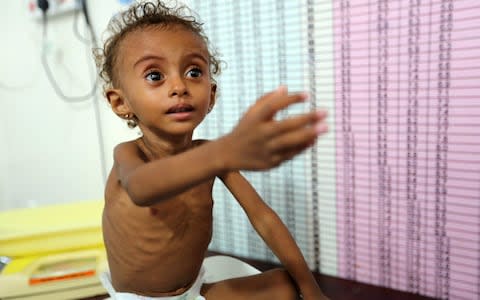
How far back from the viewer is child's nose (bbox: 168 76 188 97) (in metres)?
0.48

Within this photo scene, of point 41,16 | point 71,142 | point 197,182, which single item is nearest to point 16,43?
point 41,16

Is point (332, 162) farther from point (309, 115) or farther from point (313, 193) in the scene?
point (309, 115)

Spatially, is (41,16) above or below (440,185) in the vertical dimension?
above

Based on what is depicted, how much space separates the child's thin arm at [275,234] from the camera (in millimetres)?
599

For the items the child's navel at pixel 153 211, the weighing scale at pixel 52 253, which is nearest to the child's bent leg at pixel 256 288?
the child's navel at pixel 153 211

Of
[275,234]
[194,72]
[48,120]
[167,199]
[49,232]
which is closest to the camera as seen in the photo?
[167,199]

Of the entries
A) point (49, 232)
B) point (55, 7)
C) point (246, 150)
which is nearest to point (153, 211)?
point (246, 150)

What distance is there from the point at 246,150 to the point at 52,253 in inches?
26.9

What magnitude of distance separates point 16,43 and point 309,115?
47.5 inches

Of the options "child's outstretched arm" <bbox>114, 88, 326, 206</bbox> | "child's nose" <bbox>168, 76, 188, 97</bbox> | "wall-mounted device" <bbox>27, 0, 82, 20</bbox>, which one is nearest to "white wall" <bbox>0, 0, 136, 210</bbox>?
"wall-mounted device" <bbox>27, 0, 82, 20</bbox>

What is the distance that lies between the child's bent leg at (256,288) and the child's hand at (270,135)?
33 centimetres

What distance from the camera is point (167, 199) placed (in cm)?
Result: 42

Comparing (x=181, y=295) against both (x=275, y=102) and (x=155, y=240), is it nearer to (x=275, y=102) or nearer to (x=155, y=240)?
(x=155, y=240)

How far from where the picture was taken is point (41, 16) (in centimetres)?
112
